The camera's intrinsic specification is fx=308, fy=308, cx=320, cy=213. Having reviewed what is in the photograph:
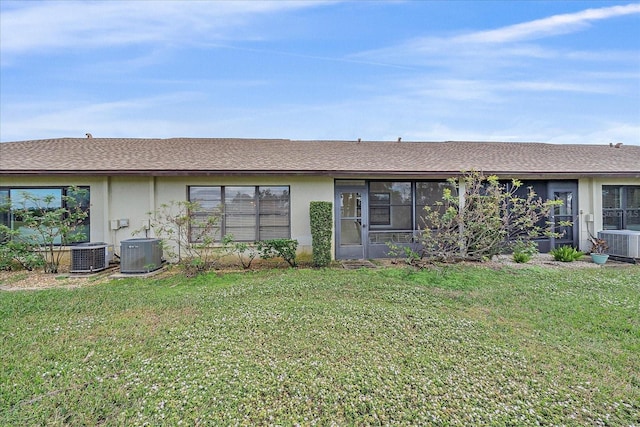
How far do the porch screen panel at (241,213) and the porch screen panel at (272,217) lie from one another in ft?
0.82

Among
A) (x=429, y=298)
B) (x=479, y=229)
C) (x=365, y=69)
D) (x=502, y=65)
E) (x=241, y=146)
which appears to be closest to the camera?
(x=429, y=298)

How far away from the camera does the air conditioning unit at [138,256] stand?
23.8 feet

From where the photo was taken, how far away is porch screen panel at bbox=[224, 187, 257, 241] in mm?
8734

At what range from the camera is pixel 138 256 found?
24.0ft

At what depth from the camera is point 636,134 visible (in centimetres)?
1530

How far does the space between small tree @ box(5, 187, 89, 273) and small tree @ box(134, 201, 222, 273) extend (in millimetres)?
1760

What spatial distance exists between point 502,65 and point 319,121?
8.70m

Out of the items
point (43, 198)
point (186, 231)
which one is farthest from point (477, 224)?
point (43, 198)

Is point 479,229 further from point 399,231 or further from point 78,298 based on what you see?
point 78,298

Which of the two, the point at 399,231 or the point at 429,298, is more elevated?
the point at 399,231

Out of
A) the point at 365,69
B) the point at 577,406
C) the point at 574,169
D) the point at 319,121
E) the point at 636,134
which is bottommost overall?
the point at 577,406

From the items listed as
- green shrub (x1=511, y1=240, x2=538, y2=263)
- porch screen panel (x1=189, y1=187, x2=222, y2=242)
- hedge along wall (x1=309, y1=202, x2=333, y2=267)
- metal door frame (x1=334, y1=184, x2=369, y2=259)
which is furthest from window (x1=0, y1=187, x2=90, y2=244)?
green shrub (x1=511, y1=240, x2=538, y2=263)

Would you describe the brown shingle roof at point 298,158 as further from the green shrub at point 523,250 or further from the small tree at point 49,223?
the green shrub at point 523,250

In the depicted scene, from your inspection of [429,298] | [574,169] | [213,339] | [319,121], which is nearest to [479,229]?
[429,298]
